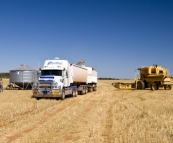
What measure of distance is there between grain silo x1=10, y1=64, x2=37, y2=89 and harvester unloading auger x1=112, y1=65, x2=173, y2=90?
1719cm

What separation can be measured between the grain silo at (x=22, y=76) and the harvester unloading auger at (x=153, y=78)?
17189mm

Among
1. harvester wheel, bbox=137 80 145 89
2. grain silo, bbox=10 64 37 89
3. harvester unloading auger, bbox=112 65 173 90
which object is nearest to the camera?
harvester unloading auger, bbox=112 65 173 90

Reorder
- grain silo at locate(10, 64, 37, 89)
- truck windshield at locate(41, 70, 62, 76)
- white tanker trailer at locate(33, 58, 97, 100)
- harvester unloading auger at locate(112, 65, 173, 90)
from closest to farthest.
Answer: white tanker trailer at locate(33, 58, 97, 100) < truck windshield at locate(41, 70, 62, 76) < harvester unloading auger at locate(112, 65, 173, 90) < grain silo at locate(10, 64, 37, 89)

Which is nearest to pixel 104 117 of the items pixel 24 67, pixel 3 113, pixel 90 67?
pixel 3 113

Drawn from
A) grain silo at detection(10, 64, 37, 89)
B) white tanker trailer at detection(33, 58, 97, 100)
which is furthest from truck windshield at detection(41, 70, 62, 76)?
grain silo at detection(10, 64, 37, 89)

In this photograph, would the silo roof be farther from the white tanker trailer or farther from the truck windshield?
the truck windshield

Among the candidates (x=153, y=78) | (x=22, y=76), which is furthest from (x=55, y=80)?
(x=22, y=76)

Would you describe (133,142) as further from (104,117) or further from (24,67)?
(24,67)

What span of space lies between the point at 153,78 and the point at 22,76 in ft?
68.0

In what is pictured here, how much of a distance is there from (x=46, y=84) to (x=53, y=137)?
14.9m

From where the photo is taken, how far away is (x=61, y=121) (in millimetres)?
12086

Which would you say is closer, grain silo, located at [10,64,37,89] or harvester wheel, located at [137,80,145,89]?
harvester wheel, located at [137,80,145,89]

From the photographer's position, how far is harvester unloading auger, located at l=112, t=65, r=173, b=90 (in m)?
37.8

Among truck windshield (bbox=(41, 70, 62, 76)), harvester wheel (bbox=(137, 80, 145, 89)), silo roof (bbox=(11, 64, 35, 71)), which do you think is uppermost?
silo roof (bbox=(11, 64, 35, 71))
